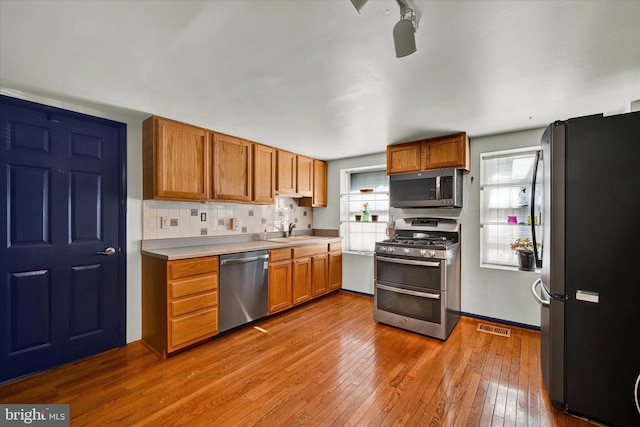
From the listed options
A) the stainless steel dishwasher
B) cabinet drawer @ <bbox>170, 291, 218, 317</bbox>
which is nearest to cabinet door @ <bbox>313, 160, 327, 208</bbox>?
the stainless steel dishwasher

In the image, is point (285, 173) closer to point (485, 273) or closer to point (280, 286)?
point (280, 286)

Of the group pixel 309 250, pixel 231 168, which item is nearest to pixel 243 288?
pixel 309 250

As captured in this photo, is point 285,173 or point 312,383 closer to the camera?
point 312,383

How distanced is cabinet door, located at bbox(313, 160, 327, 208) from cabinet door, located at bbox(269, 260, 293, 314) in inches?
56.0

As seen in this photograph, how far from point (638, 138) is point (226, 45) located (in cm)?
241

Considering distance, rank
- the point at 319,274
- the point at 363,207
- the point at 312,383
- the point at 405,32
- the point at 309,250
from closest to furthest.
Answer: the point at 405,32
the point at 312,383
the point at 309,250
the point at 319,274
the point at 363,207

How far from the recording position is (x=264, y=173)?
3.66 m

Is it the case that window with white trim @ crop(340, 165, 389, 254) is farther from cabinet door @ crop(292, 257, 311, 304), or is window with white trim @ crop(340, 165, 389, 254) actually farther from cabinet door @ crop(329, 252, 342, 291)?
cabinet door @ crop(292, 257, 311, 304)

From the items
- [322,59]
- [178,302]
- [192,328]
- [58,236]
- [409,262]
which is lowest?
[192,328]

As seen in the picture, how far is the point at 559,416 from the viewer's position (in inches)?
68.9

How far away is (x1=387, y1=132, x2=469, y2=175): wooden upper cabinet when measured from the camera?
10.4 ft

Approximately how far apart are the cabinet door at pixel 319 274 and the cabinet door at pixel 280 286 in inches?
19.0

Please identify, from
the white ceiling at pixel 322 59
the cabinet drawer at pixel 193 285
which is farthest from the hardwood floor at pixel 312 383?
the white ceiling at pixel 322 59

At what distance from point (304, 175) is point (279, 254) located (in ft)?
4.80
